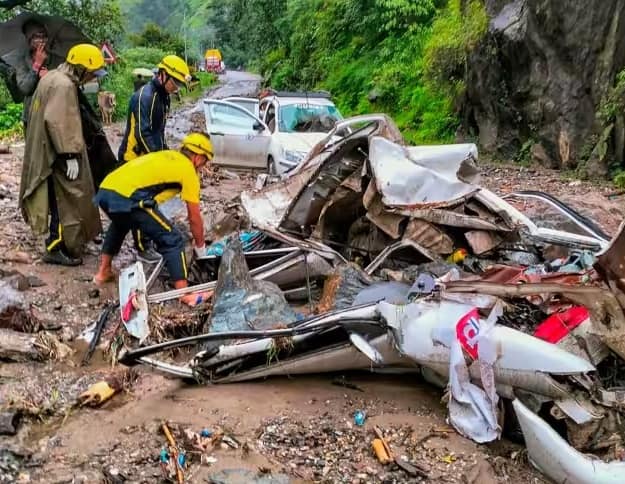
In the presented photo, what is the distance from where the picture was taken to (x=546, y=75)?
11258 millimetres

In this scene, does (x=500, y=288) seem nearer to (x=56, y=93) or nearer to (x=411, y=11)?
(x=56, y=93)

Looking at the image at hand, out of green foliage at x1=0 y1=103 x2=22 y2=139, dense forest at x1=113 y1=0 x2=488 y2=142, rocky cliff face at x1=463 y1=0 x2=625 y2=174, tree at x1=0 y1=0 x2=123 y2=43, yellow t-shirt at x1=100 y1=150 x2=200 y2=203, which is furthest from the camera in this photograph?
tree at x1=0 y1=0 x2=123 y2=43

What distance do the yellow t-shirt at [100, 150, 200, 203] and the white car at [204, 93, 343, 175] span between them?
4.84 m

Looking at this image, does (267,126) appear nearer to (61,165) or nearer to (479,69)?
(479,69)

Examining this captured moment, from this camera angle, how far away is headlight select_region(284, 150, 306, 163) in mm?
9602

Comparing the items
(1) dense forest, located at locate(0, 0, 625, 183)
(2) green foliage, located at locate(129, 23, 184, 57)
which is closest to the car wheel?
(1) dense forest, located at locate(0, 0, 625, 183)

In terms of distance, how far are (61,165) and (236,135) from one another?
5749 mm

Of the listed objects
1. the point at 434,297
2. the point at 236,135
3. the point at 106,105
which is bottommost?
the point at 106,105

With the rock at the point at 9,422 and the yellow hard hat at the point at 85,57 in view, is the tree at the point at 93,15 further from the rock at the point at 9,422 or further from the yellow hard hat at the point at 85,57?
the rock at the point at 9,422

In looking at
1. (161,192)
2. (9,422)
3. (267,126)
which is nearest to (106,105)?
(267,126)

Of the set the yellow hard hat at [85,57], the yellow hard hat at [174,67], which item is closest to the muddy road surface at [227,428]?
the yellow hard hat at [174,67]

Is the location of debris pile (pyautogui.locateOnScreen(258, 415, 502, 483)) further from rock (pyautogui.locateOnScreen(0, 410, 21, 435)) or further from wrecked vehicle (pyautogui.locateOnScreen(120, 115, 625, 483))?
rock (pyautogui.locateOnScreen(0, 410, 21, 435))

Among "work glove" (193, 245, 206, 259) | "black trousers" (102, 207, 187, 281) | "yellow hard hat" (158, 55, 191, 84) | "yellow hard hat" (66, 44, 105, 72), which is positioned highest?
"yellow hard hat" (66, 44, 105, 72)

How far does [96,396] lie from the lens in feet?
12.4
